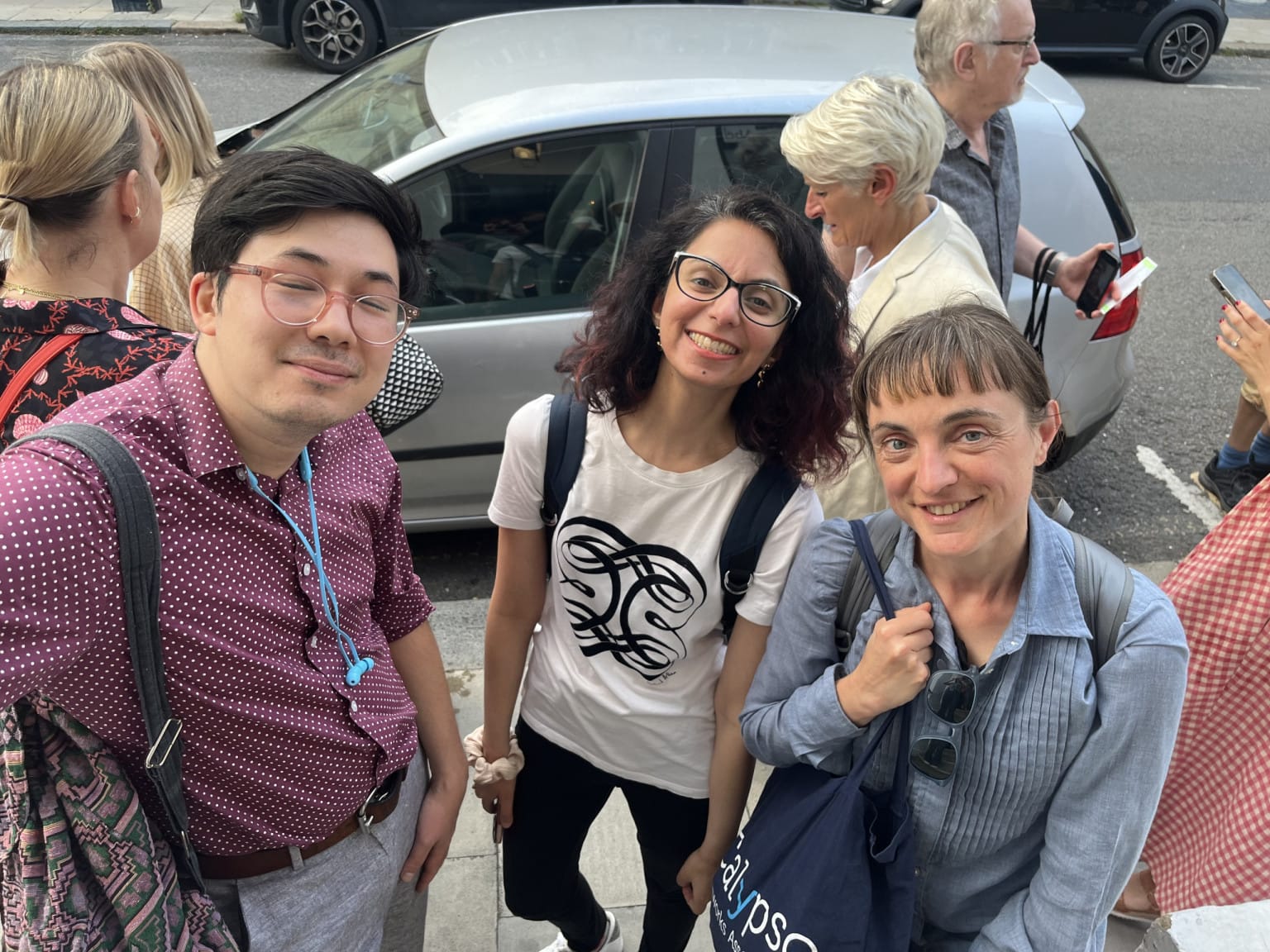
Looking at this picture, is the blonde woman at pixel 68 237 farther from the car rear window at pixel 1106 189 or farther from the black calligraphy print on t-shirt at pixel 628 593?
the car rear window at pixel 1106 189

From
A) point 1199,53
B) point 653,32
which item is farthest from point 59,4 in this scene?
point 1199,53

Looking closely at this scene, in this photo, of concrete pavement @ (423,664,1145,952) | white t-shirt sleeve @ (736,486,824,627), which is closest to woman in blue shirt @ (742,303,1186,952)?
white t-shirt sleeve @ (736,486,824,627)

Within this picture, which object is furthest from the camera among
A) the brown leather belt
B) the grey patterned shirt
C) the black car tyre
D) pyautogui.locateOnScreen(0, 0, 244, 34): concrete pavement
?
pyautogui.locateOnScreen(0, 0, 244, 34): concrete pavement

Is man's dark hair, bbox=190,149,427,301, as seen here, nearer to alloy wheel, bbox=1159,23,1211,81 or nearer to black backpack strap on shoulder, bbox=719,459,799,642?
black backpack strap on shoulder, bbox=719,459,799,642

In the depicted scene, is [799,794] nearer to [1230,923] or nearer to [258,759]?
[258,759]

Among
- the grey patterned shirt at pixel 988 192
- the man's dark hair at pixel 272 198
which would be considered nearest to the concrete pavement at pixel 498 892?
the man's dark hair at pixel 272 198

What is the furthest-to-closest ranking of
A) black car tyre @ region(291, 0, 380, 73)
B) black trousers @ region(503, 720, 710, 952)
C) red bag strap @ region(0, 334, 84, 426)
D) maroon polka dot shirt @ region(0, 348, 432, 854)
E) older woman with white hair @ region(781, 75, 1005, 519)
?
black car tyre @ region(291, 0, 380, 73)
older woman with white hair @ region(781, 75, 1005, 519)
black trousers @ region(503, 720, 710, 952)
red bag strap @ region(0, 334, 84, 426)
maroon polka dot shirt @ region(0, 348, 432, 854)

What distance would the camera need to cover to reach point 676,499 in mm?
1778

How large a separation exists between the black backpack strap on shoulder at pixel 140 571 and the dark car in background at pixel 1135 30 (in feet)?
33.5

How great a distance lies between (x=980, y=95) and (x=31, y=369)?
103 inches

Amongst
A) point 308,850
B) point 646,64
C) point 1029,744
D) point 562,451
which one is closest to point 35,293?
point 562,451

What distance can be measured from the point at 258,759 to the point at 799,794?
78 centimetres

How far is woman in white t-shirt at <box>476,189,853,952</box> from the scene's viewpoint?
1712mm

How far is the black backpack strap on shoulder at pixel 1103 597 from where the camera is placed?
55.0 inches
